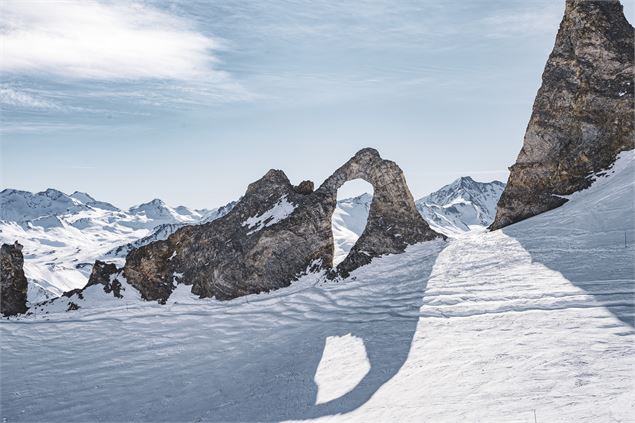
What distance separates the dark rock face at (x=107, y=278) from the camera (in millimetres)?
29873

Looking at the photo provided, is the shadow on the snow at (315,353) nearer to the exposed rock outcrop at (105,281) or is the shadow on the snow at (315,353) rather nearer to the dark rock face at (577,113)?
the dark rock face at (577,113)

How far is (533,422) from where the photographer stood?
7.41 meters

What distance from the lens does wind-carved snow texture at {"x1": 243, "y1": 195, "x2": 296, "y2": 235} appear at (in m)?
30.0

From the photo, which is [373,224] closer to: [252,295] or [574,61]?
[252,295]

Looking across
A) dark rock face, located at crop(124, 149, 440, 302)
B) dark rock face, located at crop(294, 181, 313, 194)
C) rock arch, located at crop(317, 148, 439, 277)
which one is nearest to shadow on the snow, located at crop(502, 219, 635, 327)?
rock arch, located at crop(317, 148, 439, 277)

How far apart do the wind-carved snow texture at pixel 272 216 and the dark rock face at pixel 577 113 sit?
14.2m

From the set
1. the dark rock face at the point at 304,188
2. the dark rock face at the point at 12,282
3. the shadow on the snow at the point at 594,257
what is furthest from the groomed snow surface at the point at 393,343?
the dark rock face at the point at 304,188

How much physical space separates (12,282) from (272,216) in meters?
17.1

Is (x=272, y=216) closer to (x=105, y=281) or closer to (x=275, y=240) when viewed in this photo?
(x=275, y=240)

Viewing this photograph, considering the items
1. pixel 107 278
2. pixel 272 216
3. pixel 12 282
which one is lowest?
pixel 107 278

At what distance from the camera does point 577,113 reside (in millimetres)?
28500

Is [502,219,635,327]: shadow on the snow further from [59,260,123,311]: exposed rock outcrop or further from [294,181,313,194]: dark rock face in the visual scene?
[59,260,123,311]: exposed rock outcrop

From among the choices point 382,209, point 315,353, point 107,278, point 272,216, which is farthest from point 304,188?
point 315,353

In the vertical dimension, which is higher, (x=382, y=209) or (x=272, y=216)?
(x=382, y=209)
